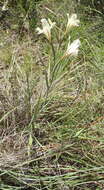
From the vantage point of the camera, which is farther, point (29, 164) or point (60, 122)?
point (60, 122)

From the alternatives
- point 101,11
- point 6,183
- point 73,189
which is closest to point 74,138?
point 73,189

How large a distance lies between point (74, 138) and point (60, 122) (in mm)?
166

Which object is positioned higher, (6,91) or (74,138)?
(6,91)

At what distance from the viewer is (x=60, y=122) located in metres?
1.81

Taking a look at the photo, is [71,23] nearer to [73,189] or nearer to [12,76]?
[12,76]

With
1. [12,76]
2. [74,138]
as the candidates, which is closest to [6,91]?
[12,76]

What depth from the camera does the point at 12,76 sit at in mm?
1835

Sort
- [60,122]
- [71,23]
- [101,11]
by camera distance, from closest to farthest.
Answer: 1. [71,23]
2. [60,122]
3. [101,11]

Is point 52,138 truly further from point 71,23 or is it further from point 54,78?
point 71,23

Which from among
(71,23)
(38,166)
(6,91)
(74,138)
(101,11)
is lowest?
(38,166)

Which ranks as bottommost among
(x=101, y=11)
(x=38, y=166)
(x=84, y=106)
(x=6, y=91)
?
(x=38, y=166)

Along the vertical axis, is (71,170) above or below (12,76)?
below

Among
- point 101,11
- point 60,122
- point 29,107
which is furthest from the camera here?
point 101,11

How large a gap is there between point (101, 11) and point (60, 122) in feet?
3.06
